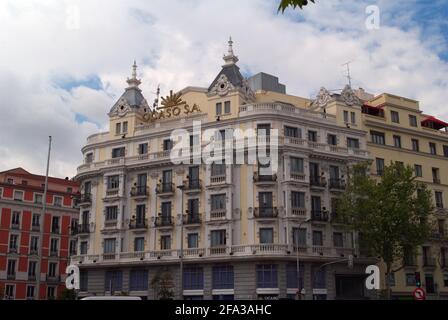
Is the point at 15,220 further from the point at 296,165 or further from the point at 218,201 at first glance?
the point at 296,165

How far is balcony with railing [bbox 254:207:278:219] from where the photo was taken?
49312mm

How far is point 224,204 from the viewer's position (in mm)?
51094

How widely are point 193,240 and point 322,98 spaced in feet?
64.1

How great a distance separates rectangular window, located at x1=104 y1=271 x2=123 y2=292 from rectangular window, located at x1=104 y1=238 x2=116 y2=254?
2.14 meters

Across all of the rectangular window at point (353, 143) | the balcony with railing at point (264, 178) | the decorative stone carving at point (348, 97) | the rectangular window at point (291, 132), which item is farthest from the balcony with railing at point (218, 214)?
the decorative stone carving at point (348, 97)

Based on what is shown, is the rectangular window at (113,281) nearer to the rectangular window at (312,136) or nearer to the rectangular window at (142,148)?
the rectangular window at (142,148)

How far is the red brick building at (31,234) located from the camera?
238 feet

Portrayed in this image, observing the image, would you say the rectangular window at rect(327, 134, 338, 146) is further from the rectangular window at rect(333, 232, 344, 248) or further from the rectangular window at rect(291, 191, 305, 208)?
the rectangular window at rect(333, 232, 344, 248)

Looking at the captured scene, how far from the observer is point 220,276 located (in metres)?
49.7

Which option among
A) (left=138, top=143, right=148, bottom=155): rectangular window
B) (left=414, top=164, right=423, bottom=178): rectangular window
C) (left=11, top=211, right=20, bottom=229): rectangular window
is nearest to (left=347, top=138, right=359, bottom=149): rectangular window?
(left=414, top=164, right=423, bottom=178): rectangular window

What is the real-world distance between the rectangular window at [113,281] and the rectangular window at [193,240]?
8.04 meters

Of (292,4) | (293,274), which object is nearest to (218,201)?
(293,274)
